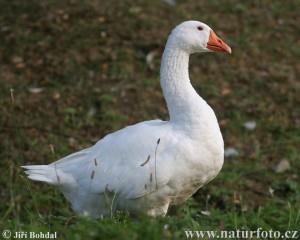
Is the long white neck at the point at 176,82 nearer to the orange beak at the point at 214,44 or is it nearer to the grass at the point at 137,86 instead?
the orange beak at the point at 214,44

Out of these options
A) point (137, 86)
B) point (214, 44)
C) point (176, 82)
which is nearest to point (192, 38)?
point (214, 44)

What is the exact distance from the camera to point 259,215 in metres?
6.09

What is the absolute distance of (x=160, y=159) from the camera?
202 inches

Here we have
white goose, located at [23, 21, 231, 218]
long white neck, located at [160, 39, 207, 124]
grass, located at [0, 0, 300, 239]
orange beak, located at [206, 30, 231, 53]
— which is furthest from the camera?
grass, located at [0, 0, 300, 239]

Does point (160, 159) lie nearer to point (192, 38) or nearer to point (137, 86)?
point (192, 38)

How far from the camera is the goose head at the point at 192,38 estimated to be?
5.49m

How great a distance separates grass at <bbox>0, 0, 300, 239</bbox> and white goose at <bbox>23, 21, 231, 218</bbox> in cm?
89

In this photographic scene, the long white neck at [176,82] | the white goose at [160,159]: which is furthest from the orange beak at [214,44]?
the long white neck at [176,82]

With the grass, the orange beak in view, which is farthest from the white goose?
the grass

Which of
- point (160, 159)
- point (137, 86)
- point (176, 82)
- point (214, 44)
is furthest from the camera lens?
point (137, 86)

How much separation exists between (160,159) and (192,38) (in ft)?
3.17

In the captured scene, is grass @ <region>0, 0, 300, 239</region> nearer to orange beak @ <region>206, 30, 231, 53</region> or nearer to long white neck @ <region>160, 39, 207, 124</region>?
long white neck @ <region>160, 39, 207, 124</region>

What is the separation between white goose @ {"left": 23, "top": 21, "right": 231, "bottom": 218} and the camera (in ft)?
16.9

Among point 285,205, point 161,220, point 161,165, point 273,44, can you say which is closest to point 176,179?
point 161,165
